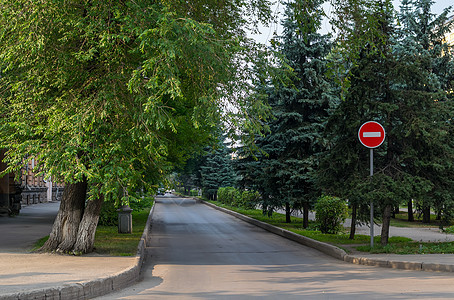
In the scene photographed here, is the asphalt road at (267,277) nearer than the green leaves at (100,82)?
Yes

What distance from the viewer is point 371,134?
45.1 feet

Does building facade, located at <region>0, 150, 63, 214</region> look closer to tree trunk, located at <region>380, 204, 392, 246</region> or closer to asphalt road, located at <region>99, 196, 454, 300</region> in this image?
asphalt road, located at <region>99, 196, 454, 300</region>

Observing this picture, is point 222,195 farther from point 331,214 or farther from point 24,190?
point 331,214

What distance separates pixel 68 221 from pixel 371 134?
832cm

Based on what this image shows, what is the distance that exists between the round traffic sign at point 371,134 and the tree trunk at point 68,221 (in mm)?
7524

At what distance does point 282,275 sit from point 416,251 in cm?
452

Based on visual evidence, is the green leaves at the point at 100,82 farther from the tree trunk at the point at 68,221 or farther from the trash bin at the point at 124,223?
the trash bin at the point at 124,223

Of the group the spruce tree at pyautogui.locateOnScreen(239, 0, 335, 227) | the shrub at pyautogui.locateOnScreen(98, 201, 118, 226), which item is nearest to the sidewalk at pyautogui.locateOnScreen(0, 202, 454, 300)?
the shrub at pyautogui.locateOnScreen(98, 201, 118, 226)

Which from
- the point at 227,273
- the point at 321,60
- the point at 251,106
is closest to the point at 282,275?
the point at 227,273

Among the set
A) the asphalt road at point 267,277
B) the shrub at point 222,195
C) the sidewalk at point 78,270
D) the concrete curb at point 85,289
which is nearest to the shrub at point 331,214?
the asphalt road at point 267,277

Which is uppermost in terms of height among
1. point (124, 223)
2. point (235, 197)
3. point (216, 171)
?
point (216, 171)

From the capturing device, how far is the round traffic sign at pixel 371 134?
13.6 metres

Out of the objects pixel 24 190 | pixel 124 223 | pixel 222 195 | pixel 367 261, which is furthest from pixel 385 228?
pixel 222 195

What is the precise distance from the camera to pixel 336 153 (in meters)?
14.9
